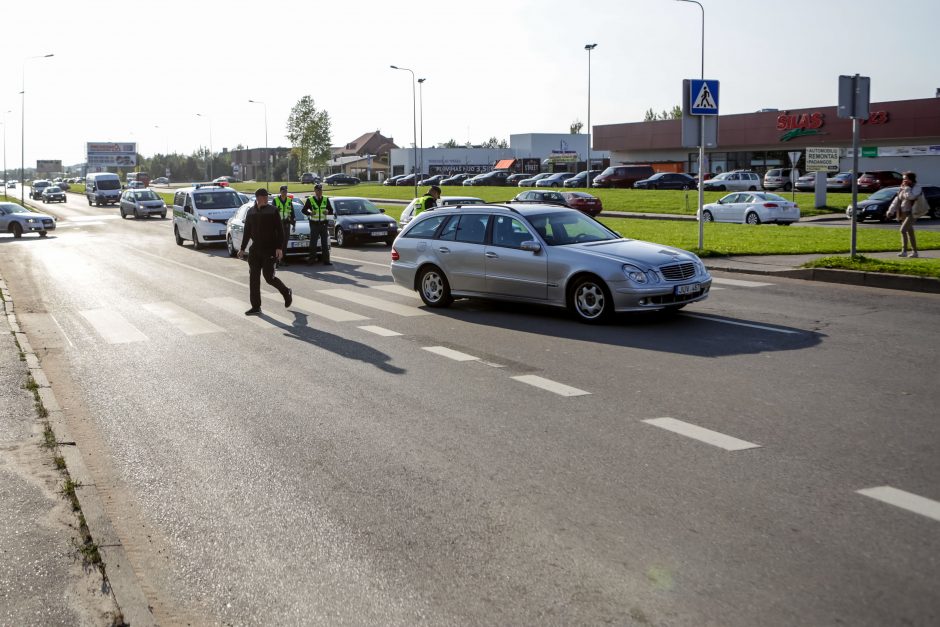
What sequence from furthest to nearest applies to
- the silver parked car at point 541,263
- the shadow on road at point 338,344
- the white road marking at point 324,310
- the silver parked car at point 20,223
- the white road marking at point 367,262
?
the silver parked car at point 20,223
the white road marking at point 367,262
the white road marking at point 324,310
the silver parked car at point 541,263
the shadow on road at point 338,344

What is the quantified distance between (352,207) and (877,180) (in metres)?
29.4

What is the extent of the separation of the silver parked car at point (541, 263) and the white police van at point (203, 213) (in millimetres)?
15594

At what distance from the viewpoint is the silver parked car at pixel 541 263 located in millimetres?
11820

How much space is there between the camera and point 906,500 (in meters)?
5.18

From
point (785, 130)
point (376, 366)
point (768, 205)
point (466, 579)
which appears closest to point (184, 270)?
point (376, 366)

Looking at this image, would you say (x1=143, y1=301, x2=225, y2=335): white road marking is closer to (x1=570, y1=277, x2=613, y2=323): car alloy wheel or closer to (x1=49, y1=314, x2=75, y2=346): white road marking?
(x1=49, y1=314, x2=75, y2=346): white road marking

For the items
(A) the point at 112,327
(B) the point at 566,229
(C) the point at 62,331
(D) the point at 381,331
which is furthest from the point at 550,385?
(C) the point at 62,331

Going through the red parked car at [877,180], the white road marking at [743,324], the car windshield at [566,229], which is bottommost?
the white road marking at [743,324]

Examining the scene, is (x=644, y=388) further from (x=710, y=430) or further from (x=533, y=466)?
(x=533, y=466)

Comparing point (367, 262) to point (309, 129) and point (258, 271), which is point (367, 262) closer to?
point (258, 271)

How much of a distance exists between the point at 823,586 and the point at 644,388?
13.7 feet

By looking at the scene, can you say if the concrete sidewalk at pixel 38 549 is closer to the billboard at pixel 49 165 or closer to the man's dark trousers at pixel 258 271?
the man's dark trousers at pixel 258 271

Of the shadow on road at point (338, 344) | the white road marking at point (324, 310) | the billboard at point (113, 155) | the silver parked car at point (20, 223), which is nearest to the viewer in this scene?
the shadow on road at point (338, 344)

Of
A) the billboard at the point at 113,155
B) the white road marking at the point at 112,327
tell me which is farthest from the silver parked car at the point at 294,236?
the billboard at the point at 113,155
